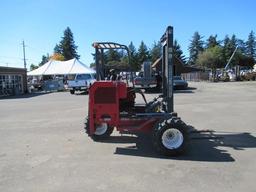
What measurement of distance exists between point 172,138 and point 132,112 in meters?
1.45

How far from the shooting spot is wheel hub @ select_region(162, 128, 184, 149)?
791 centimetres

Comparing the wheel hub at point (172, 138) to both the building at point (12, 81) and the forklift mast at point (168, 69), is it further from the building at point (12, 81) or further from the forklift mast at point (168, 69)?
the building at point (12, 81)

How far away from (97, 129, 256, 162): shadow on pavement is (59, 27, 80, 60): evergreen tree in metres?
106

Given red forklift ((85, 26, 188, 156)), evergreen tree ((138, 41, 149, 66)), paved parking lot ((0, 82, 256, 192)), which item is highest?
evergreen tree ((138, 41, 149, 66))

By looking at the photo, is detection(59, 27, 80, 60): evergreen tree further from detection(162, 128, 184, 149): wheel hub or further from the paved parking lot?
detection(162, 128, 184, 149): wheel hub

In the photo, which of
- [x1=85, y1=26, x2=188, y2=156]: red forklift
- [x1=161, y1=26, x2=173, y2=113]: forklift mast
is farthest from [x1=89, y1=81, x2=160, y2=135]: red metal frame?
[x1=161, y1=26, x2=173, y2=113]: forklift mast

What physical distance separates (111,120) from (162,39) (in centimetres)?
287

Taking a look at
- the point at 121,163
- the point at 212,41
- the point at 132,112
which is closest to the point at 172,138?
the point at 121,163

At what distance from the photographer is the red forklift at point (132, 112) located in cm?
795

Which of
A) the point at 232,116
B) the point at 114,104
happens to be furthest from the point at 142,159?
the point at 232,116

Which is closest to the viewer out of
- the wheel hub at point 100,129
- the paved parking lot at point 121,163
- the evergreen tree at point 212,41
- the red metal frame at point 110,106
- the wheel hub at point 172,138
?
the paved parking lot at point 121,163

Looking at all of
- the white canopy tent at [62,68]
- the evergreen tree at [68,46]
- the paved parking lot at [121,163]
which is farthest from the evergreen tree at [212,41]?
the paved parking lot at [121,163]

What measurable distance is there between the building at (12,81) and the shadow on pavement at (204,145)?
101ft

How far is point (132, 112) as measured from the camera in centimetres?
910
